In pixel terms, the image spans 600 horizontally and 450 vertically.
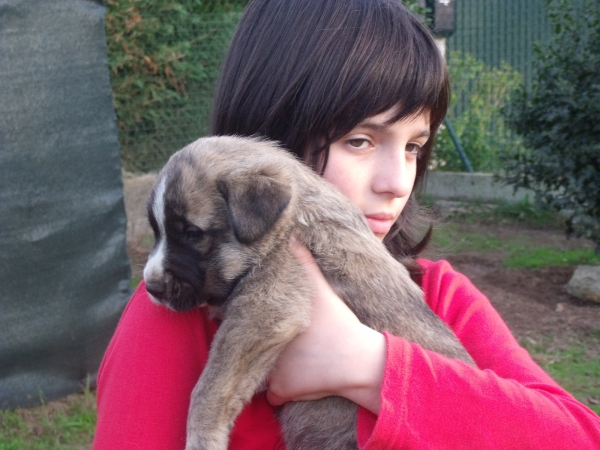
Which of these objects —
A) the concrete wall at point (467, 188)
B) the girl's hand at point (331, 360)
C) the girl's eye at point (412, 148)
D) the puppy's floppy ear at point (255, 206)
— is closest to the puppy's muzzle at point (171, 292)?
the puppy's floppy ear at point (255, 206)

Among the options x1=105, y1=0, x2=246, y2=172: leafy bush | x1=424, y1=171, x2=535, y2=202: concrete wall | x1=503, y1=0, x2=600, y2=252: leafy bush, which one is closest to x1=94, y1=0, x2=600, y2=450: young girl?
x1=503, y1=0, x2=600, y2=252: leafy bush

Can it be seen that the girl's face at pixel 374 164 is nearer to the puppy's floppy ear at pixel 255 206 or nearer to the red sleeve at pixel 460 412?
the puppy's floppy ear at pixel 255 206

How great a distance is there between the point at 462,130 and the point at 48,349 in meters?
8.81

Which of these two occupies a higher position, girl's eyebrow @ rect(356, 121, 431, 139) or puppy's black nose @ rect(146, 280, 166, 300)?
girl's eyebrow @ rect(356, 121, 431, 139)

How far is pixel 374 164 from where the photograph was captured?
104 inches

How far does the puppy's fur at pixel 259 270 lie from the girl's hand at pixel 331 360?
0.04 m

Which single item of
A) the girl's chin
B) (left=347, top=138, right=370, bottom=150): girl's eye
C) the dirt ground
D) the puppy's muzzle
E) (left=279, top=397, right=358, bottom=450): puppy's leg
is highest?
(left=347, top=138, right=370, bottom=150): girl's eye

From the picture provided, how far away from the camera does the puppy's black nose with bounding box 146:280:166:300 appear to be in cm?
238

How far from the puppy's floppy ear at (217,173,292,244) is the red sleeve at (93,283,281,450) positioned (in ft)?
1.08

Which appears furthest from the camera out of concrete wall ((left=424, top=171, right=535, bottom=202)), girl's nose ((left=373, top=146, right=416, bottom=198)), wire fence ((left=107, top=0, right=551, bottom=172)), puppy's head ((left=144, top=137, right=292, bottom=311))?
concrete wall ((left=424, top=171, right=535, bottom=202))

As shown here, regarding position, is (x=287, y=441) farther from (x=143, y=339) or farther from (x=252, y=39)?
(x=252, y=39)

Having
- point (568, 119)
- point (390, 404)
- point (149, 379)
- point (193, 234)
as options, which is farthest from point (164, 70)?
point (390, 404)

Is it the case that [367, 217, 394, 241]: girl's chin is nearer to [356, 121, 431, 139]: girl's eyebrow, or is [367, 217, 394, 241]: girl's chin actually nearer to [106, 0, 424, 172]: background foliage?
[356, 121, 431, 139]: girl's eyebrow

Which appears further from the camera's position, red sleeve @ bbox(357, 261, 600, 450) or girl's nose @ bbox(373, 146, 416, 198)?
girl's nose @ bbox(373, 146, 416, 198)
